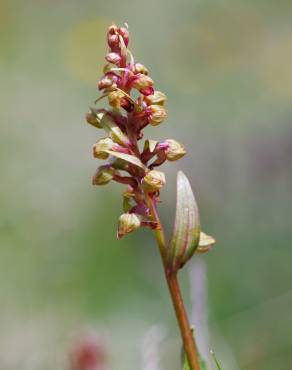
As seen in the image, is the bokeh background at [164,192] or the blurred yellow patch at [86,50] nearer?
the bokeh background at [164,192]

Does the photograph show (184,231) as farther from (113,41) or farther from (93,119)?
(113,41)

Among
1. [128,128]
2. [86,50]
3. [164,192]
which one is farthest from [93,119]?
[86,50]

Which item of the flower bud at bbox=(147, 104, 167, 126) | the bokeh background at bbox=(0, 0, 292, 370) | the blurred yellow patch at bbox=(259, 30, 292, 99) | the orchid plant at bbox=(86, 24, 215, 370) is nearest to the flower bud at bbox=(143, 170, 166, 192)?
the orchid plant at bbox=(86, 24, 215, 370)

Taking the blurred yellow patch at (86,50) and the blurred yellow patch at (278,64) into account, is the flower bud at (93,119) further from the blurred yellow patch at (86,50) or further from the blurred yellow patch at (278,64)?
the blurred yellow patch at (86,50)

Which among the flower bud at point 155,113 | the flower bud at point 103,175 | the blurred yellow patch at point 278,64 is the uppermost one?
the blurred yellow patch at point 278,64

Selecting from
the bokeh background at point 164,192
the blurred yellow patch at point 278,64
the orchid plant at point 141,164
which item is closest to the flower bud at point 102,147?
the orchid plant at point 141,164

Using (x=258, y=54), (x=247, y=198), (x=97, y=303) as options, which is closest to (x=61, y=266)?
(x=97, y=303)

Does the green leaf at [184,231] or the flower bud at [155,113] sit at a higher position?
the flower bud at [155,113]
